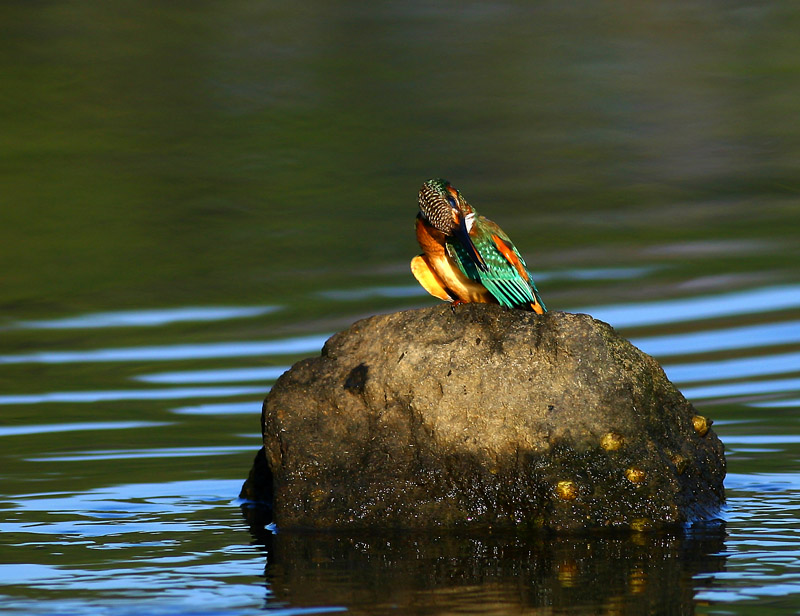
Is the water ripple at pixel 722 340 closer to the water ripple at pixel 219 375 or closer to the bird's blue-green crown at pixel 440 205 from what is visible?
the water ripple at pixel 219 375

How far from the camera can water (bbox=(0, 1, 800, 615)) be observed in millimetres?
6535

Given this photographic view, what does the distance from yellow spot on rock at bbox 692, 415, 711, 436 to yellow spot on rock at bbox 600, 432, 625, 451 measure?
0.57 metres

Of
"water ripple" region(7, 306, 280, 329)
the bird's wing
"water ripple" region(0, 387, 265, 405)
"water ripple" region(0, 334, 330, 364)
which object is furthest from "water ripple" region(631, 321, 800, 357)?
the bird's wing

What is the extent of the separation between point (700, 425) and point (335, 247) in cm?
1019

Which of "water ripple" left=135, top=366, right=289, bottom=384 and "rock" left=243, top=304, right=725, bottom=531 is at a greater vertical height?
"water ripple" left=135, top=366, right=289, bottom=384

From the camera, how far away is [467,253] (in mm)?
7484

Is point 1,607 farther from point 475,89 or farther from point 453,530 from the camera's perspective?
point 475,89

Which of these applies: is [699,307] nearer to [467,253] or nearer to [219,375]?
[219,375]

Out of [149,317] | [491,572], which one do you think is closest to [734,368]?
[149,317]

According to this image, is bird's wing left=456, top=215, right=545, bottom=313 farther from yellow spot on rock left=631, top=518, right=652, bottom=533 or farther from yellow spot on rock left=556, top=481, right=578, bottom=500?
yellow spot on rock left=631, top=518, right=652, bottom=533

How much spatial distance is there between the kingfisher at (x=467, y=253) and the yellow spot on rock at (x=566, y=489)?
0.96 meters

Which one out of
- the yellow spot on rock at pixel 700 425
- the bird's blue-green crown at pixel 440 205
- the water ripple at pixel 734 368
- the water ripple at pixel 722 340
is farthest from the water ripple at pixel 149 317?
the yellow spot on rock at pixel 700 425

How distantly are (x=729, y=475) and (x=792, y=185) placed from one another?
40.9 ft

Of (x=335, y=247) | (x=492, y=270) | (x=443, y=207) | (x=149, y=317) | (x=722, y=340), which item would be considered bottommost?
(x=492, y=270)
